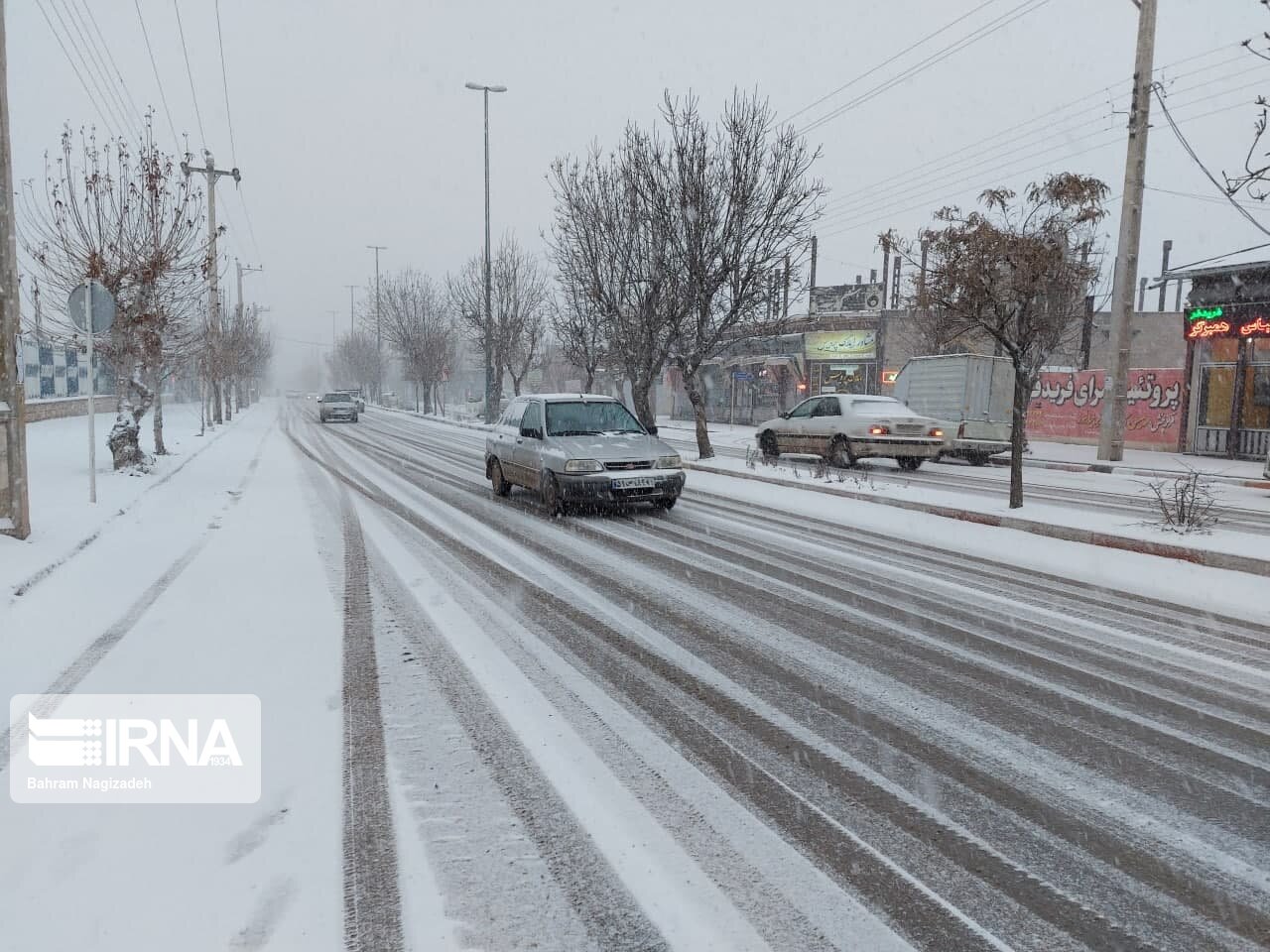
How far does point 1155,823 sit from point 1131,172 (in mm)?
21936

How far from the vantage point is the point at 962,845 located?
288 centimetres

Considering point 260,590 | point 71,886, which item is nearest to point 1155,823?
point 71,886

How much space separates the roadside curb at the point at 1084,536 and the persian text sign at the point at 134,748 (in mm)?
8475

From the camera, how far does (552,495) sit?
1086cm

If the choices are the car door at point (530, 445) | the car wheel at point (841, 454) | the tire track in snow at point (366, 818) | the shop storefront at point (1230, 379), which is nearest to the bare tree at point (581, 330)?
the car wheel at point (841, 454)

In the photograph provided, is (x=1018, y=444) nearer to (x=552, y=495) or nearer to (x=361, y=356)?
(x=552, y=495)

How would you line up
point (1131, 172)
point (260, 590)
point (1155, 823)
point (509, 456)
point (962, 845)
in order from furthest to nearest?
point (1131, 172)
point (509, 456)
point (260, 590)
point (1155, 823)
point (962, 845)

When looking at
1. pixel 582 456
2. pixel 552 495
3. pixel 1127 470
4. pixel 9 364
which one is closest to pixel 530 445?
pixel 552 495

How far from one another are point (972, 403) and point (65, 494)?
1968cm

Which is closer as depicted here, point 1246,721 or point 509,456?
point 1246,721

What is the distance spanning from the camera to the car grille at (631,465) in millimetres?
10750

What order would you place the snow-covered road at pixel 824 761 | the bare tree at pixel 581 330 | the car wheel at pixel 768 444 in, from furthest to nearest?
1. the bare tree at pixel 581 330
2. the car wheel at pixel 768 444
3. the snow-covered road at pixel 824 761

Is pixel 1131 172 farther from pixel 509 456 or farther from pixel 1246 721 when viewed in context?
pixel 1246 721

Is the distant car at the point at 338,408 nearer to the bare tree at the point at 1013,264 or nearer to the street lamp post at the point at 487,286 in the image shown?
the street lamp post at the point at 487,286
